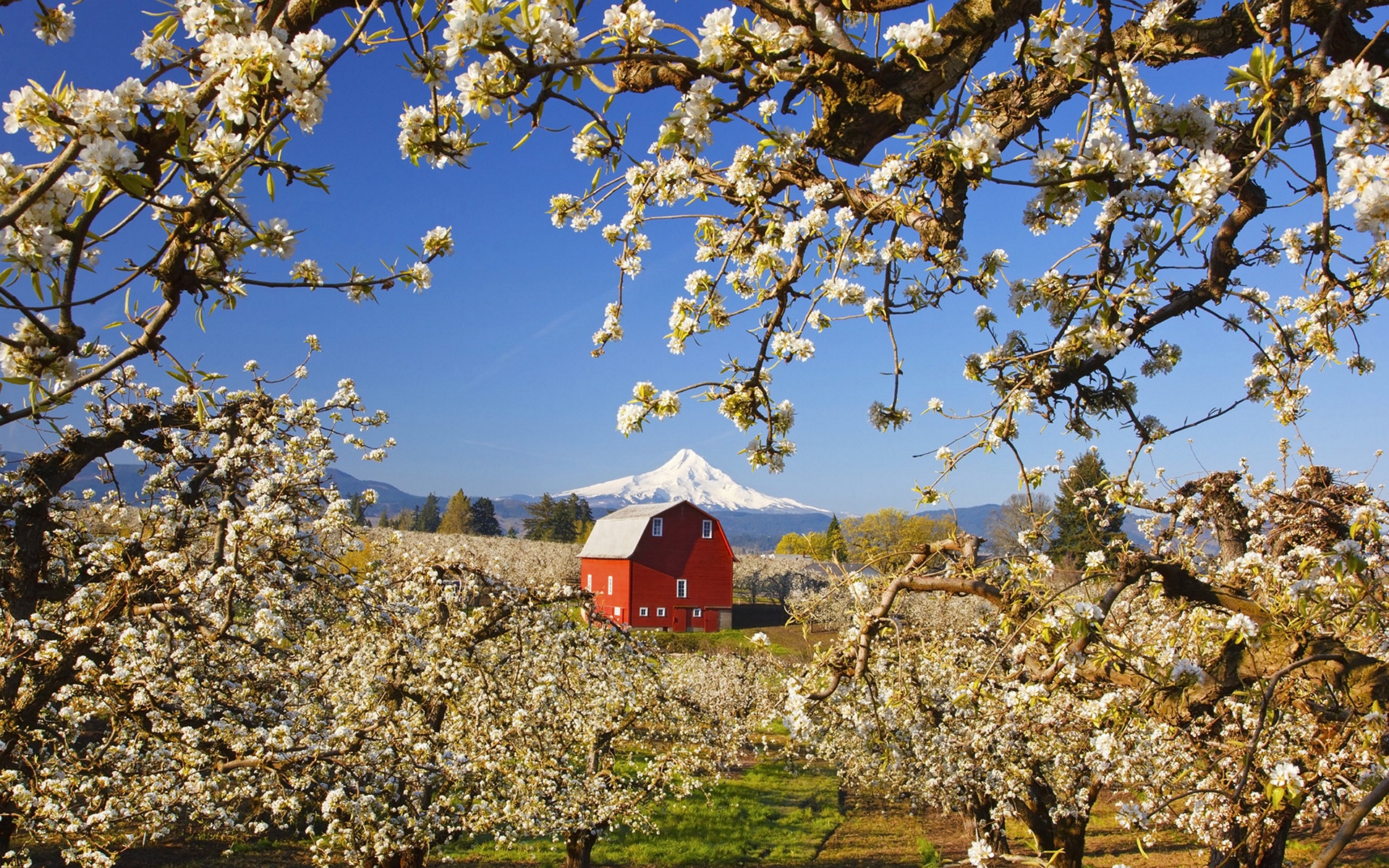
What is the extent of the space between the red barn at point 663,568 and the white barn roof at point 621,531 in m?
0.05

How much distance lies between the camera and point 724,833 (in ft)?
44.4

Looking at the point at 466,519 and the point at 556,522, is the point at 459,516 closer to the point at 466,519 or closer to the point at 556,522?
the point at 466,519

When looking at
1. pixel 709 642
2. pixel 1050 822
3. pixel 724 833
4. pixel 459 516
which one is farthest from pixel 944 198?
pixel 459 516

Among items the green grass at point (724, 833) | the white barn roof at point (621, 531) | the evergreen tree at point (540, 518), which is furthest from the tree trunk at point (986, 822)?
the evergreen tree at point (540, 518)

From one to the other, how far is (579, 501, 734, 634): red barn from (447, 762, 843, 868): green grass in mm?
25022

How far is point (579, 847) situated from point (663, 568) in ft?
112

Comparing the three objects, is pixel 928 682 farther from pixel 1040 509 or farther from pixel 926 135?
pixel 926 135

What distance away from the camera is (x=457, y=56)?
156 cm

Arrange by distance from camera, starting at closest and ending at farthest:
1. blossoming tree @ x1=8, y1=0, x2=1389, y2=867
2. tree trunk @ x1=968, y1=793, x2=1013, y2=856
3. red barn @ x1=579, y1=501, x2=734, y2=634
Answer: blossoming tree @ x1=8, y1=0, x2=1389, y2=867, tree trunk @ x1=968, y1=793, x2=1013, y2=856, red barn @ x1=579, y1=501, x2=734, y2=634

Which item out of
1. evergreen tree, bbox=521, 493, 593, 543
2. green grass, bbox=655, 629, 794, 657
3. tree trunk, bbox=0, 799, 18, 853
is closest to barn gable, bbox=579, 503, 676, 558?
green grass, bbox=655, 629, 794, 657

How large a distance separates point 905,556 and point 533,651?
20.5ft

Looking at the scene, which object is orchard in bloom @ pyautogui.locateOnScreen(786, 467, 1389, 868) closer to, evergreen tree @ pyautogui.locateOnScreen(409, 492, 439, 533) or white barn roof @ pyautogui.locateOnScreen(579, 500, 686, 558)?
white barn roof @ pyautogui.locateOnScreen(579, 500, 686, 558)

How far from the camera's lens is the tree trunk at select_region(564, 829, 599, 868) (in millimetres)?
9617

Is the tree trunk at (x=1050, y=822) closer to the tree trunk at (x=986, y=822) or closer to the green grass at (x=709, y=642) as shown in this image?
the tree trunk at (x=986, y=822)
